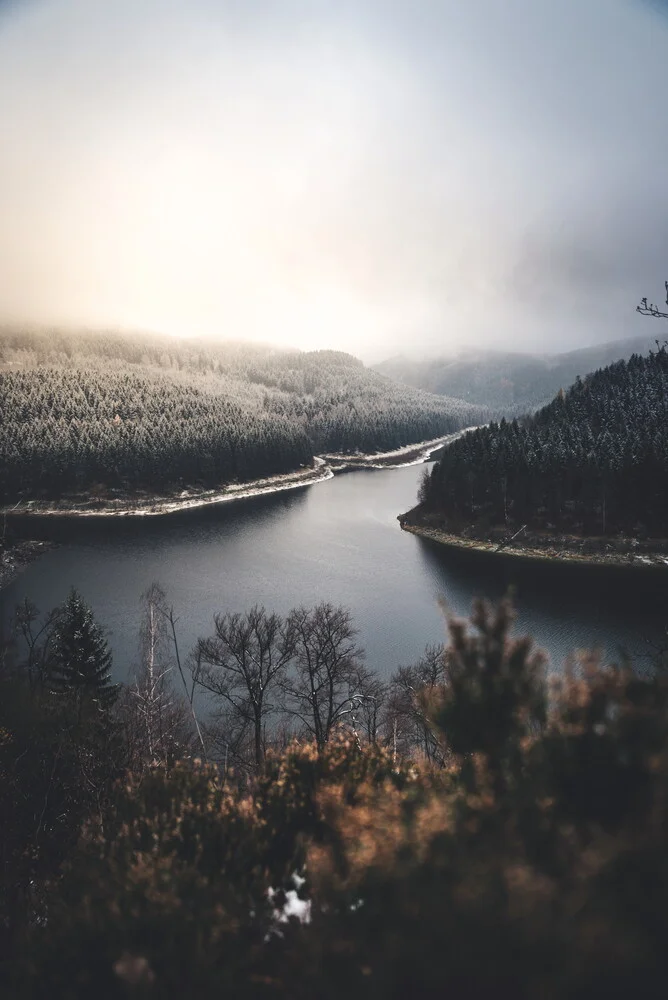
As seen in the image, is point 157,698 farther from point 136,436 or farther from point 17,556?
point 136,436

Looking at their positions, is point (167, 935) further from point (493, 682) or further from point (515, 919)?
point (493, 682)

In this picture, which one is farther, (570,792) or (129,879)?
(129,879)

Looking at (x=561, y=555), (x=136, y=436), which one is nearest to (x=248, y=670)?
(x=561, y=555)

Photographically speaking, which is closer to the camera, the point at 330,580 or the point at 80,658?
the point at 80,658

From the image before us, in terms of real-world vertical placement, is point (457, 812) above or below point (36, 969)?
above

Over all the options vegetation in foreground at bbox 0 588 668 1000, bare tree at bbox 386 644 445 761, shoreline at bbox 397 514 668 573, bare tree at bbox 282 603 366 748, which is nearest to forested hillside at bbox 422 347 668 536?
shoreline at bbox 397 514 668 573

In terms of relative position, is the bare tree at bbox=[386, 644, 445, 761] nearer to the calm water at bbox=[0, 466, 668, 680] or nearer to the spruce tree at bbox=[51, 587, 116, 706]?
the calm water at bbox=[0, 466, 668, 680]

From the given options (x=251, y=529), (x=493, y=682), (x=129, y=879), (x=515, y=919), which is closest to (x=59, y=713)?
(x=129, y=879)
